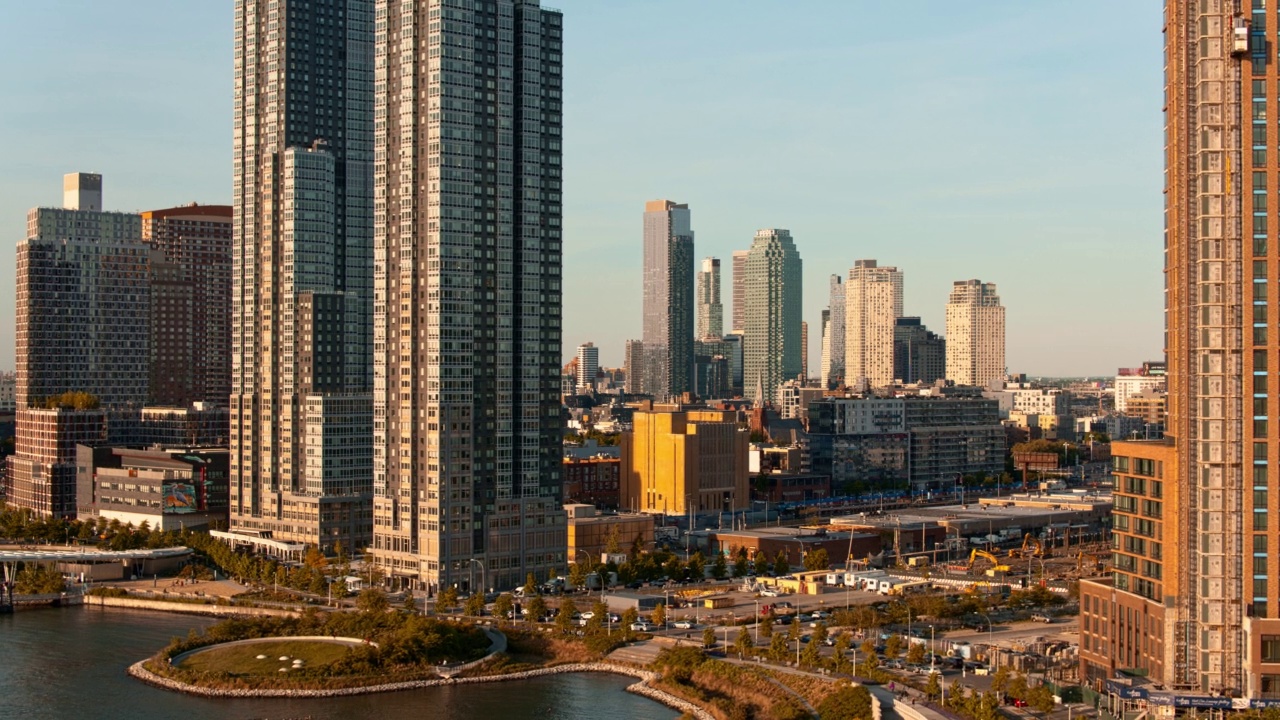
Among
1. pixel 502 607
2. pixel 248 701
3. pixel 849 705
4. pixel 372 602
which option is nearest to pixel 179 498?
pixel 372 602

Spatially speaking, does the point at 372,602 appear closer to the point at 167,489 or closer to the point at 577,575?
the point at 577,575

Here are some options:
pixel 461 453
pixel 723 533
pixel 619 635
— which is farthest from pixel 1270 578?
pixel 723 533

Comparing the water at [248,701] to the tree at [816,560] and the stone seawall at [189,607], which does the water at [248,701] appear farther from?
the tree at [816,560]

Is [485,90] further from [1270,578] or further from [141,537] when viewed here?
[1270,578]

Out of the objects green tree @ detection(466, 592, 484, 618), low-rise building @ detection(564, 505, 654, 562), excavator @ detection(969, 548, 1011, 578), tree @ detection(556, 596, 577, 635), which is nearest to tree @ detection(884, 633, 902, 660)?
tree @ detection(556, 596, 577, 635)

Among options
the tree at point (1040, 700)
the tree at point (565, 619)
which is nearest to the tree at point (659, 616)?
the tree at point (565, 619)

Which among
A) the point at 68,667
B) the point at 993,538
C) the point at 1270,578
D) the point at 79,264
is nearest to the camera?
the point at 1270,578

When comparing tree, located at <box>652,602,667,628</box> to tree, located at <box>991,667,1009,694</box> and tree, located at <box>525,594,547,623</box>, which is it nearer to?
tree, located at <box>525,594,547,623</box>
